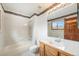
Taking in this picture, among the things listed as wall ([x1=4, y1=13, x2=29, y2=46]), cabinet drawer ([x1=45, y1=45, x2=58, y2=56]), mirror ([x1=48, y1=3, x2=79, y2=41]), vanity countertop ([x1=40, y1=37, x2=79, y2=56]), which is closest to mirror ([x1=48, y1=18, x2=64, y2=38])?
mirror ([x1=48, y1=3, x2=79, y2=41])

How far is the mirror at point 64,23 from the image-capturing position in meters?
1.60

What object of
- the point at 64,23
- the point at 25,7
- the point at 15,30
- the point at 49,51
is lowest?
the point at 49,51

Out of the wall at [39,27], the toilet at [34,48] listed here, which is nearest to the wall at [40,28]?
the wall at [39,27]

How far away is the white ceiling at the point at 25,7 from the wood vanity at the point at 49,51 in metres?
0.55

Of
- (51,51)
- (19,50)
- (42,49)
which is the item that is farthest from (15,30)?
(51,51)

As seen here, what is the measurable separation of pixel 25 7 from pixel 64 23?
2.14ft

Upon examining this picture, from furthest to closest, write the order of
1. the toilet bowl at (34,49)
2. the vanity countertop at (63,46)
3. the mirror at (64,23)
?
the toilet bowl at (34,49) < the mirror at (64,23) < the vanity countertop at (63,46)

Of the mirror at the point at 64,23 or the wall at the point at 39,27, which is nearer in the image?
the mirror at the point at 64,23

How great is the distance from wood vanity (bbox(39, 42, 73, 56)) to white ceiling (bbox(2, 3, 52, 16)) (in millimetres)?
553

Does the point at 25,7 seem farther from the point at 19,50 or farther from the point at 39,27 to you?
the point at 19,50

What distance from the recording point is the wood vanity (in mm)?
1553

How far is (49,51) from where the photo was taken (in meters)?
1.70

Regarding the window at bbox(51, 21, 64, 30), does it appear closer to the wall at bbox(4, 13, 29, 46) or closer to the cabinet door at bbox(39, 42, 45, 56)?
the cabinet door at bbox(39, 42, 45, 56)

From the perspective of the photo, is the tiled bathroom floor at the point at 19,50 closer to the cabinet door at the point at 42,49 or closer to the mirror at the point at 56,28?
the cabinet door at the point at 42,49
